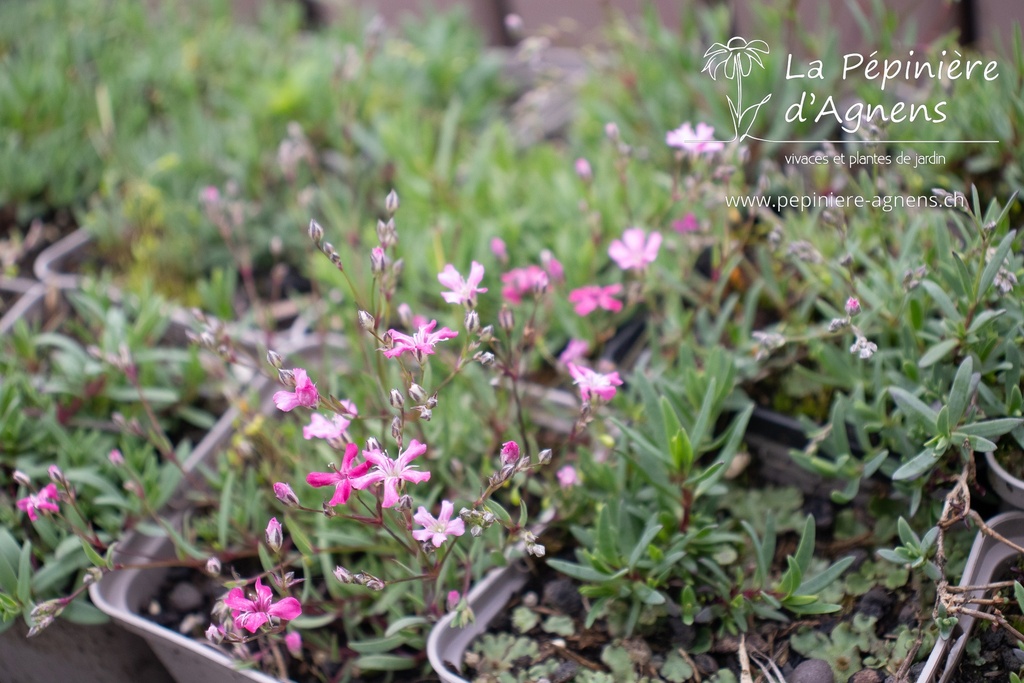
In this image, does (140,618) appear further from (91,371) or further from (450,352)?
(450,352)

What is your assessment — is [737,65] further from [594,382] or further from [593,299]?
[594,382]

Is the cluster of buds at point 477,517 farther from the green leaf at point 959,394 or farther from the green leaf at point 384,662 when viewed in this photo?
the green leaf at point 959,394

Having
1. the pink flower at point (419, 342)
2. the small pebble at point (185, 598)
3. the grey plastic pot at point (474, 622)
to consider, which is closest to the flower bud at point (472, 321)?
the pink flower at point (419, 342)

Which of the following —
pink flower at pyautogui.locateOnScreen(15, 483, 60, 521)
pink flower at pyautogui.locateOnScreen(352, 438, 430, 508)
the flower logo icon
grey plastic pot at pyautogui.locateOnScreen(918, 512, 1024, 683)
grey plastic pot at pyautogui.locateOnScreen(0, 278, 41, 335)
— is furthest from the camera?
grey plastic pot at pyautogui.locateOnScreen(0, 278, 41, 335)

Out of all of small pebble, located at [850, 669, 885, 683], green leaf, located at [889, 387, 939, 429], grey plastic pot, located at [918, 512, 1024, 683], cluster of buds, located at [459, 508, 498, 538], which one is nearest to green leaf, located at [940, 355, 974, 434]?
green leaf, located at [889, 387, 939, 429]

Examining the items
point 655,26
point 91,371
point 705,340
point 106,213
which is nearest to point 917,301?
point 705,340

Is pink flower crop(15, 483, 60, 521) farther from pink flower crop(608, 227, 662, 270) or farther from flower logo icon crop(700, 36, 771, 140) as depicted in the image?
flower logo icon crop(700, 36, 771, 140)
